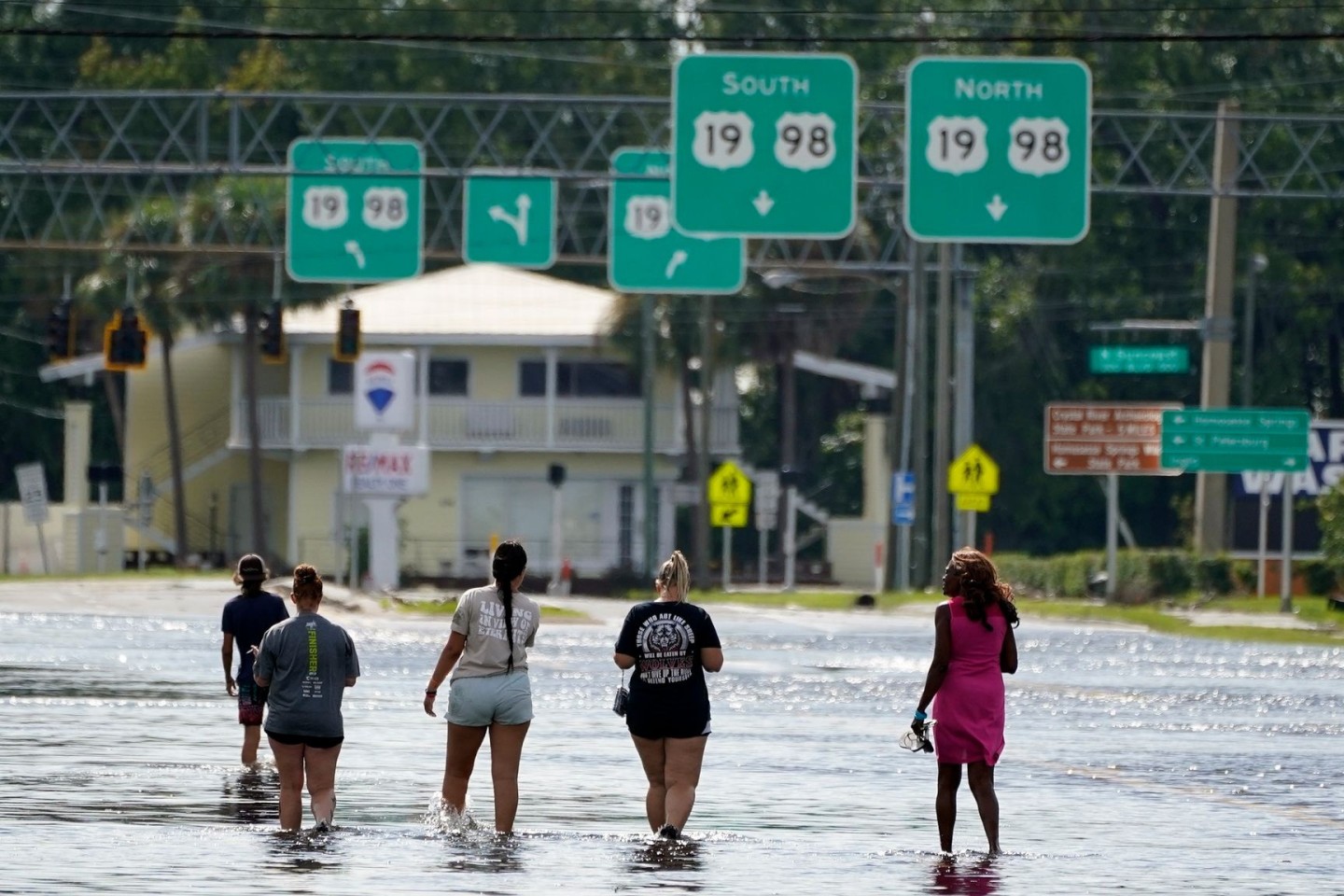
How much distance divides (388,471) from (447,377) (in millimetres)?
14778

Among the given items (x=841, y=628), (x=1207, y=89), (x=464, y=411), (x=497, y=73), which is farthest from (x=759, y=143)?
(x=497, y=73)

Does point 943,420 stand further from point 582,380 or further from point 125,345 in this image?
point 582,380

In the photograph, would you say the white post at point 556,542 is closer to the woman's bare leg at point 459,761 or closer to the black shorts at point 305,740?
the woman's bare leg at point 459,761

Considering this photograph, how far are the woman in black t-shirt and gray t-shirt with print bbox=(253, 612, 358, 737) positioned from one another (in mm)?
1485

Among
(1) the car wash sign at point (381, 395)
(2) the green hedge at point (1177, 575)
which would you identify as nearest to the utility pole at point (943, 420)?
(2) the green hedge at point (1177, 575)

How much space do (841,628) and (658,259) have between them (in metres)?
6.27

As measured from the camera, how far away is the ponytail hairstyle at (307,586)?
15.1 m

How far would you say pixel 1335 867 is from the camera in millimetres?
14727

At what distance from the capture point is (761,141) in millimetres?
37094

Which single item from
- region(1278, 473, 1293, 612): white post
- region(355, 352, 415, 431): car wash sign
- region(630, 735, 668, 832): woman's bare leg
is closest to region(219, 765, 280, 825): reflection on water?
region(630, 735, 668, 832): woman's bare leg

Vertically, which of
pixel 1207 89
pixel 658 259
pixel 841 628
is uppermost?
pixel 1207 89

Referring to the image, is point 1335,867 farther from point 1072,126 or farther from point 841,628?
point 841,628

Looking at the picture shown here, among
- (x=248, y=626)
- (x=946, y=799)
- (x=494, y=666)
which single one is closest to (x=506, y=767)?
(x=494, y=666)

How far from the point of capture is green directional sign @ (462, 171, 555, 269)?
4425 centimetres
